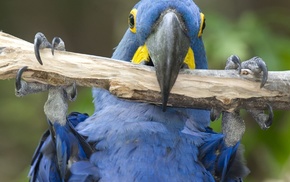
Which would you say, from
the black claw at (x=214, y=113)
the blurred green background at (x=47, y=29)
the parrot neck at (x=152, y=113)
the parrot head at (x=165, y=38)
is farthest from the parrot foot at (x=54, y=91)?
the blurred green background at (x=47, y=29)

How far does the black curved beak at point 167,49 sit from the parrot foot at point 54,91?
1.29 feet

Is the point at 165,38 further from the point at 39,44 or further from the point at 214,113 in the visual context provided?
the point at 39,44

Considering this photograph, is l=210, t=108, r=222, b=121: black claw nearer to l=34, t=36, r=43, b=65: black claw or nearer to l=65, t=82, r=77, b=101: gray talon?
l=65, t=82, r=77, b=101: gray talon

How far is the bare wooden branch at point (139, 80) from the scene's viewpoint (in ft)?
9.05

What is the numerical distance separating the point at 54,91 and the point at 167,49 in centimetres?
59

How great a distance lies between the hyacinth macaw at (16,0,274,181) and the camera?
9.48 feet

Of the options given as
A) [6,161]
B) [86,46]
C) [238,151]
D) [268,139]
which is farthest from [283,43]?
[6,161]

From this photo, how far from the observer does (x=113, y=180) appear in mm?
2924

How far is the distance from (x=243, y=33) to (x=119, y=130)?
1.52 meters

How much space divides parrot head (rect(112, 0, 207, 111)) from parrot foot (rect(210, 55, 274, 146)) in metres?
0.24

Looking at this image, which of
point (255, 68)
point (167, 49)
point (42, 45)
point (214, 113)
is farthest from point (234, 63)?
point (42, 45)

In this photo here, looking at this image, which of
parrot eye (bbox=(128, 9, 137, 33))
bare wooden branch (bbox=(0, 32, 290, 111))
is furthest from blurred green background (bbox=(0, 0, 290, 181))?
bare wooden branch (bbox=(0, 32, 290, 111))

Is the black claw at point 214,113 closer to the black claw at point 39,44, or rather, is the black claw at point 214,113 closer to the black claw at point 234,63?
the black claw at point 234,63

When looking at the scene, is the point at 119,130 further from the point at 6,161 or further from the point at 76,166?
the point at 6,161
